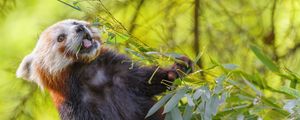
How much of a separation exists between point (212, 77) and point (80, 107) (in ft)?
2.46

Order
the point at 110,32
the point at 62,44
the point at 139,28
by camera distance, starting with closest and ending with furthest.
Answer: the point at 110,32 → the point at 62,44 → the point at 139,28

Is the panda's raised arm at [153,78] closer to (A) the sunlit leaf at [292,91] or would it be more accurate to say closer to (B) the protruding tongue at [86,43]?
(B) the protruding tongue at [86,43]

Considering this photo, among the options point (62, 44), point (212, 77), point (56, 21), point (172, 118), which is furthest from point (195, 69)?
point (56, 21)

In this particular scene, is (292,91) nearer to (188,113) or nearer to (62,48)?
(188,113)

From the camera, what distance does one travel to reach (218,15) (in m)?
4.71

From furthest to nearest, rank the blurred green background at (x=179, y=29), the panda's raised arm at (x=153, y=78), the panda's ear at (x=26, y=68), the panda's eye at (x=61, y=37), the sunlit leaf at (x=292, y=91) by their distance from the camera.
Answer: the blurred green background at (x=179, y=29) → the panda's ear at (x=26, y=68) → the panda's eye at (x=61, y=37) → the panda's raised arm at (x=153, y=78) → the sunlit leaf at (x=292, y=91)

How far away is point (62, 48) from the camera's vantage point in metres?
4.14

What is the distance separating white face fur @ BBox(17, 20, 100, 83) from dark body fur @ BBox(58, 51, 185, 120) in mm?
79

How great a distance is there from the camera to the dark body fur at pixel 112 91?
397 cm

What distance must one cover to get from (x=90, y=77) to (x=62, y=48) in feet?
0.75

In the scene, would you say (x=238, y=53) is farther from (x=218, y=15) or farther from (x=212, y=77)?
(x=212, y=77)

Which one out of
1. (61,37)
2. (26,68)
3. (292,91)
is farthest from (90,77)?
(292,91)

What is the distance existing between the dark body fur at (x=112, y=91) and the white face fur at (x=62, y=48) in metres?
0.08

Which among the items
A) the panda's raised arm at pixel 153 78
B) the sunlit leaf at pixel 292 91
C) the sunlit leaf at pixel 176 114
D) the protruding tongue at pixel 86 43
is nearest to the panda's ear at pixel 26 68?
the protruding tongue at pixel 86 43
